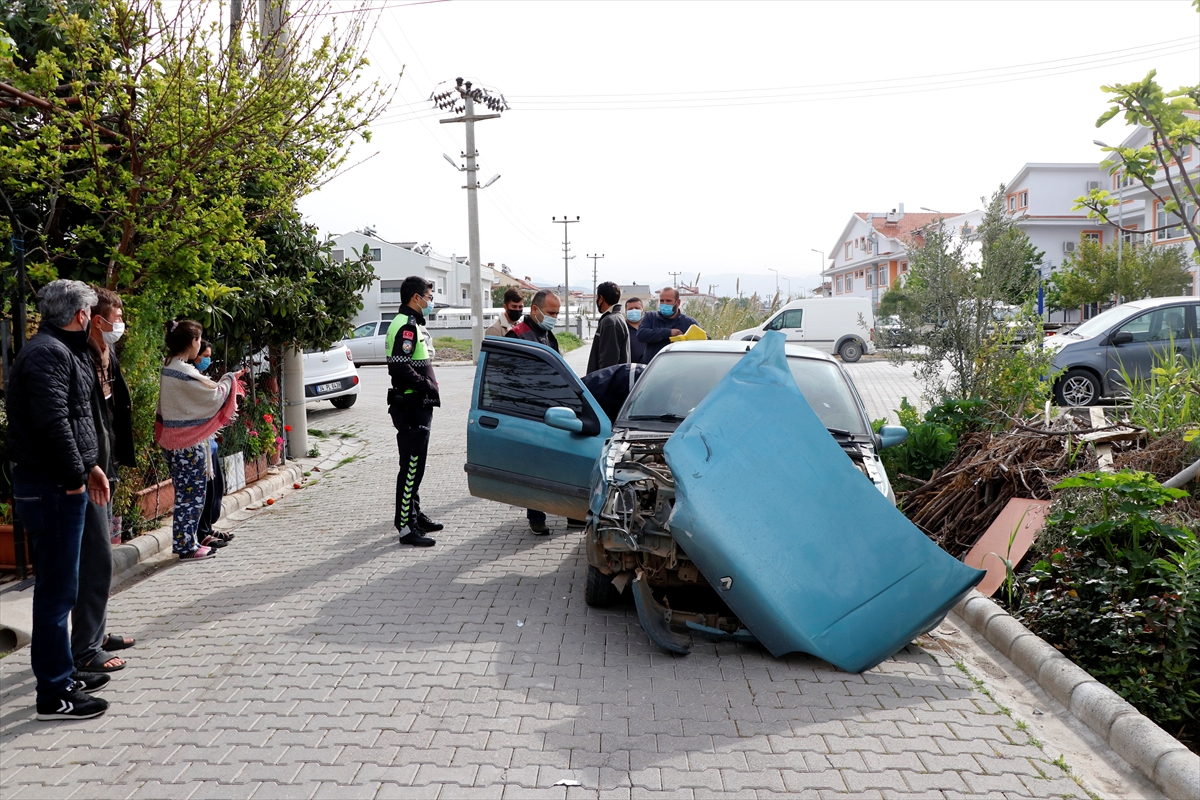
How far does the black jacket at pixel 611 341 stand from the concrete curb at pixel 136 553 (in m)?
3.67

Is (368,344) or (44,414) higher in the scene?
(44,414)

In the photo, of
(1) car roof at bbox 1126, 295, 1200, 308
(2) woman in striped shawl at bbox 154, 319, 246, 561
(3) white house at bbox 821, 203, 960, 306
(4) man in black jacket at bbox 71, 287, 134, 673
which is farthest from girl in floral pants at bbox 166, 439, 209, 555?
(3) white house at bbox 821, 203, 960, 306

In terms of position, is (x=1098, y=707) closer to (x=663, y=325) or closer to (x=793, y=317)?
(x=663, y=325)

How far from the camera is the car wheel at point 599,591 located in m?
5.47

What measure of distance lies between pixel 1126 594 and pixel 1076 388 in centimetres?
914

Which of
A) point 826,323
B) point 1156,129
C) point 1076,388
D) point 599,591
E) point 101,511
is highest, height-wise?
point 1156,129

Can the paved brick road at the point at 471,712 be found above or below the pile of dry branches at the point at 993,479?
below

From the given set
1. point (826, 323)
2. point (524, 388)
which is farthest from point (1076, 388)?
point (826, 323)

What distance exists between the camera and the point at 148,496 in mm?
7367

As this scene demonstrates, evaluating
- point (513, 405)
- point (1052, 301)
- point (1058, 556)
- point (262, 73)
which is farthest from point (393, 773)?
point (1052, 301)

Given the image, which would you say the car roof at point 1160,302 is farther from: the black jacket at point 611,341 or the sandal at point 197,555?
the sandal at point 197,555

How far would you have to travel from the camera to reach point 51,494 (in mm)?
4094

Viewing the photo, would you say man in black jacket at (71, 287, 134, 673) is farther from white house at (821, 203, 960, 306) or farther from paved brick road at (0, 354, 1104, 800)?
white house at (821, 203, 960, 306)

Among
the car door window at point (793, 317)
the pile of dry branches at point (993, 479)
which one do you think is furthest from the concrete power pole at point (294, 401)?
the car door window at point (793, 317)
